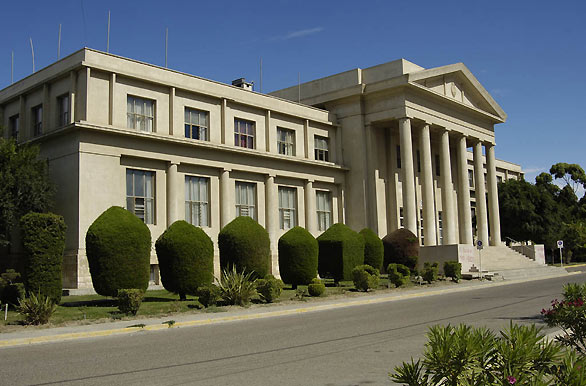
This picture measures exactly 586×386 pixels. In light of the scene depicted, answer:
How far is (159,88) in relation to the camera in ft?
104

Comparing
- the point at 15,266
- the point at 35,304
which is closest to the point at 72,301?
the point at 35,304

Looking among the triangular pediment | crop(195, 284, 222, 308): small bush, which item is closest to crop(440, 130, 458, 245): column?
the triangular pediment

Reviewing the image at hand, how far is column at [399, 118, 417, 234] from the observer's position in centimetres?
4084

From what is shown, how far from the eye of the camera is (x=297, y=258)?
87.4 ft

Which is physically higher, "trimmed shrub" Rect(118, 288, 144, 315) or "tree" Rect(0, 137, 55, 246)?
"tree" Rect(0, 137, 55, 246)

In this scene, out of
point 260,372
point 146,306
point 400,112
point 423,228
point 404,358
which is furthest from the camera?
point 423,228

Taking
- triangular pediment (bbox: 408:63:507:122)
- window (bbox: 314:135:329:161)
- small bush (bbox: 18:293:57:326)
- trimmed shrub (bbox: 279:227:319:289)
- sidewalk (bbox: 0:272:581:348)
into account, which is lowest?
sidewalk (bbox: 0:272:581:348)

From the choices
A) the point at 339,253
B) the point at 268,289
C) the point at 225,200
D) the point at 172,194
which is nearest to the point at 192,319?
the point at 268,289

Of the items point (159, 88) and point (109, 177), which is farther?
point (159, 88)

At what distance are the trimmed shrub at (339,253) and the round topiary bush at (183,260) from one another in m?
8.81

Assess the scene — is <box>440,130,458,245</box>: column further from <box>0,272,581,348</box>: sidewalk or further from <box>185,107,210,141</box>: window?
<box>185,107,210,141</box>: window

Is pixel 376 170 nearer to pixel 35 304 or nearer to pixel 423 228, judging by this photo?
pixel 423 228

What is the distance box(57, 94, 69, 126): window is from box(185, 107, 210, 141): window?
6.70 meters

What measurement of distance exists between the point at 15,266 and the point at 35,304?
15819 millimetres
